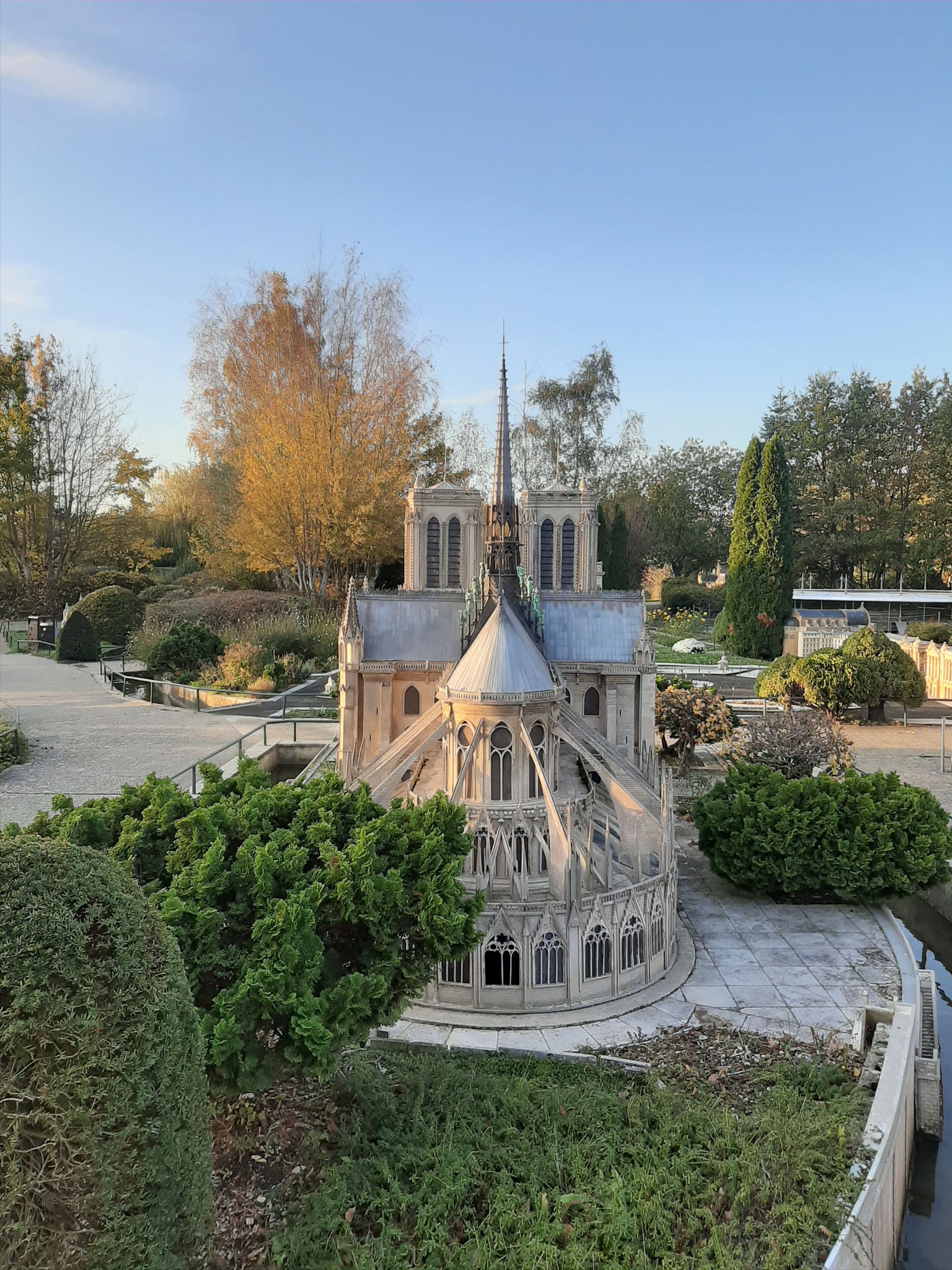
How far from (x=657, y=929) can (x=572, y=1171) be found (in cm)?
444

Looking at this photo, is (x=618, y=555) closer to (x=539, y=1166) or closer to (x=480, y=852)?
(x=480, y=852)

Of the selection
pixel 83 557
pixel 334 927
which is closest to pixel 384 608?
pixel 334 927

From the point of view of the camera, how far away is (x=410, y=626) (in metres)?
16.5

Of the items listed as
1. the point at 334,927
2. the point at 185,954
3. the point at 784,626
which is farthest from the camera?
the point at 784,626

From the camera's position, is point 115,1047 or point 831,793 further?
point 831,793

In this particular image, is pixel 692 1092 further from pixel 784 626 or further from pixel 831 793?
pixel 784 626

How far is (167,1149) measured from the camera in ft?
16.0

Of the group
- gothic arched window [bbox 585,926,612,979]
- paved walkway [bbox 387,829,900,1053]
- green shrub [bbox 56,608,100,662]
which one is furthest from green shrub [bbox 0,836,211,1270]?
green shrub [bbox 56,608,100,662]

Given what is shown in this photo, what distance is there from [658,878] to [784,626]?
37.0m

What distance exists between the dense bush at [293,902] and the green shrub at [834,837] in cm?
663

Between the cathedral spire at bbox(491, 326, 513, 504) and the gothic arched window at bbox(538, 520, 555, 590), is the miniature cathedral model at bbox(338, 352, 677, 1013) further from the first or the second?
the gothic arched window at bbox(538, 520, 555, 590)

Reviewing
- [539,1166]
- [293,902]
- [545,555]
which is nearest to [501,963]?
[539,1166]

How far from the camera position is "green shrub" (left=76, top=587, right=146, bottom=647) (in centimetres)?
4009

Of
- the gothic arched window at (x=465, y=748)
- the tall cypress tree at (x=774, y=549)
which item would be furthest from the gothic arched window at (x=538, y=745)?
the tall cypress tree at (x=774, y=549)
